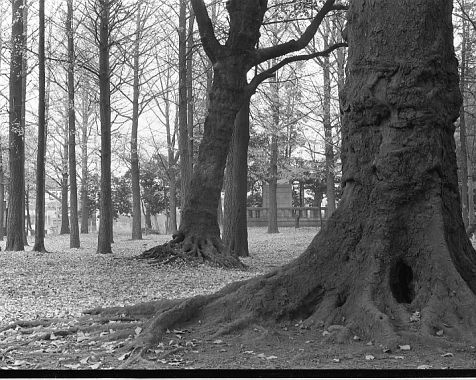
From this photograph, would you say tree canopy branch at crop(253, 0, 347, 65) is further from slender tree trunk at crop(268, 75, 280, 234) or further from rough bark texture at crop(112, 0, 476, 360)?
slender tree trunk at crop(268, 75, 280, 234)

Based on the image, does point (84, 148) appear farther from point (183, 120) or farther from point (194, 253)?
point (194, 253)

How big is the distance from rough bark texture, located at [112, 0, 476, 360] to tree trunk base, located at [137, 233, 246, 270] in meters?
5.20

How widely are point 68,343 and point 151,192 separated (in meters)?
27.5

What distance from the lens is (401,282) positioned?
4.57 meters

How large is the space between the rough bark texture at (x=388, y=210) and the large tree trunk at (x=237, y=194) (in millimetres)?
7892

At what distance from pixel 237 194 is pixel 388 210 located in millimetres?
8360

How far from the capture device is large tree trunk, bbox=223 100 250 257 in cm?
1276

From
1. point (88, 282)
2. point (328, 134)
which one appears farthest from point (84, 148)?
A: point (88, 282)

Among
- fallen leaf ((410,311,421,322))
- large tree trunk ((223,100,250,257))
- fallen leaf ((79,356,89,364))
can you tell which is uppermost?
large tree trunk ((223,100,250,257))

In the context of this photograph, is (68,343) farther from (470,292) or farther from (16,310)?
(470,292)

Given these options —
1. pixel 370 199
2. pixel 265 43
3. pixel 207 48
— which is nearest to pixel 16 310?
pixel 370 199

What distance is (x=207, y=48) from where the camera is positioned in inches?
413

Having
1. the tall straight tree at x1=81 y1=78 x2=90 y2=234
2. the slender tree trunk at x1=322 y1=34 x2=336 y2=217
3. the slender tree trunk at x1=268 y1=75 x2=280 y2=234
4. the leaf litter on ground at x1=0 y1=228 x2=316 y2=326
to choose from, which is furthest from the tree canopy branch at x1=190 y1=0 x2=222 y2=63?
the slender tree trunk at x1=268 y1=75 x2=280 y2=234

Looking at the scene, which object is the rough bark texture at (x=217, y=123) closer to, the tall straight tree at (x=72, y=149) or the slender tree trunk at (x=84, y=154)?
the tall straight tree at (x=72, y=149)
